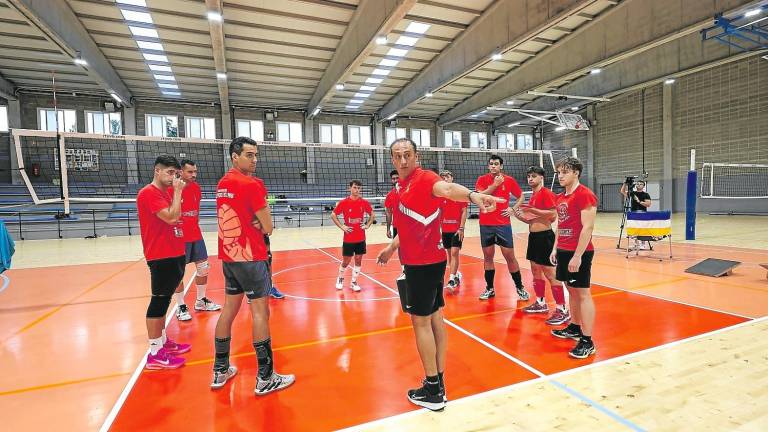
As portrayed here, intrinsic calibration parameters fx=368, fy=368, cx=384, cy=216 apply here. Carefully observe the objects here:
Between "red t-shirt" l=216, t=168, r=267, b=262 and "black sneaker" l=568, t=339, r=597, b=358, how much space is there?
296cm

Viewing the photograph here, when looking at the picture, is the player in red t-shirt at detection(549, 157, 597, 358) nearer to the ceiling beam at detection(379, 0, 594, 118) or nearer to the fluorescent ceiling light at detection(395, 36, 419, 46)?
the ceiling beam at detection(379, 0, 594, 118)

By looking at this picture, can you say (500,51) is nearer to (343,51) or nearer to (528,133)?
(343,51)

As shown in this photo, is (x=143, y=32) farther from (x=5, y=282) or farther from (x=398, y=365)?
(x=398, y=365)

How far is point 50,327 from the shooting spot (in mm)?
4637

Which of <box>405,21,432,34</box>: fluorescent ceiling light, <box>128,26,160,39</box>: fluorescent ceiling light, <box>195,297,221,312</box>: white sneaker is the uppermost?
<box>405,21,432,34</box>: fluorescent ceiling light

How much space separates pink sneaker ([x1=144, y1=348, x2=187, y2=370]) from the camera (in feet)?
11.1

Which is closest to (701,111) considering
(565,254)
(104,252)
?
(565,254)

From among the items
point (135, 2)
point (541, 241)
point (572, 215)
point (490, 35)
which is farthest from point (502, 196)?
point (135, 2)

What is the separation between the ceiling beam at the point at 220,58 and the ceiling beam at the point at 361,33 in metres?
4.78

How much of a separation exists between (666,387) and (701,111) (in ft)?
77.4

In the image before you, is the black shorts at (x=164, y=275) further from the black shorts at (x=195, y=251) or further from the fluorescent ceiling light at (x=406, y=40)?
the fluorescent ceiling light at (x=406, y=40)

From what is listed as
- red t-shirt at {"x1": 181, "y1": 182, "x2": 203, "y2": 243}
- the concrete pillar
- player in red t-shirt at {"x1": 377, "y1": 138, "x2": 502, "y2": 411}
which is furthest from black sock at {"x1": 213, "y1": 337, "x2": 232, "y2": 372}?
the concrete pillar

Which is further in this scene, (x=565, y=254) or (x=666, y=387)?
(x=565, y=254)

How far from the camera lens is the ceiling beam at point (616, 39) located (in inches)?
445
